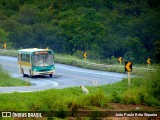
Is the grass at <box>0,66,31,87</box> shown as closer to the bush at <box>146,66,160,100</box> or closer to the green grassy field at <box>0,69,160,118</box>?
the green grassy field at <box>0,69,160,118</box>

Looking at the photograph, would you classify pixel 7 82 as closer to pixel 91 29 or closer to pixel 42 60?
pixel 42 60

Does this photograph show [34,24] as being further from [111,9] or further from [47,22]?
[111,9]

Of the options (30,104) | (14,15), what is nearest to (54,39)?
(14,15)

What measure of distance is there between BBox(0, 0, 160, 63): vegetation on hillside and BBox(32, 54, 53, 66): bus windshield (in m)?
15.5

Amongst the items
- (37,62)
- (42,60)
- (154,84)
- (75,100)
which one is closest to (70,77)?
(42,60)

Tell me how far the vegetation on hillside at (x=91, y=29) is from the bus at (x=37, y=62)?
1557cm

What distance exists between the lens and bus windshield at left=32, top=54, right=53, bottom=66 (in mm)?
39559

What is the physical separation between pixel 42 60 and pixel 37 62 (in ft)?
1.88

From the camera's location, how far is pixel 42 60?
1577 inches

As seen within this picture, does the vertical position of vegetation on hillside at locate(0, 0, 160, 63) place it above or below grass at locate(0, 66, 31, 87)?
above

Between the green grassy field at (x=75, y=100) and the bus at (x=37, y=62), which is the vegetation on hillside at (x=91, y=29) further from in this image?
the green grassy field at (x=75, y=100)

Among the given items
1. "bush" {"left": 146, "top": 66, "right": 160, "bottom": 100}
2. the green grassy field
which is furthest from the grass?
"bush" {"left": 146, "top": 66, "right": 160, "bottom": 100}

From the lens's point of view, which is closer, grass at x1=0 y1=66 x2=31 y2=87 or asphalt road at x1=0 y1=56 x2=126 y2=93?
grass at x1=0 y1=66 x2=31 y2=87

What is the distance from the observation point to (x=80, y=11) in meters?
72.2
